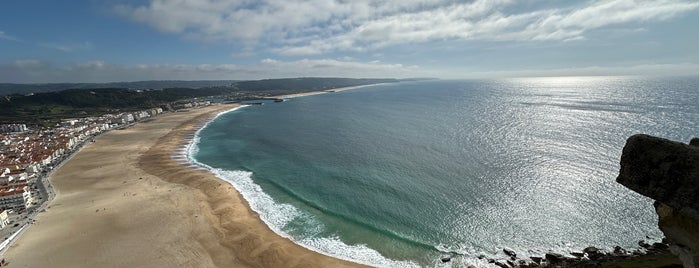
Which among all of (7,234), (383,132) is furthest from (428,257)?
(383,132)

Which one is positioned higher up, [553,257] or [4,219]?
[4,219]

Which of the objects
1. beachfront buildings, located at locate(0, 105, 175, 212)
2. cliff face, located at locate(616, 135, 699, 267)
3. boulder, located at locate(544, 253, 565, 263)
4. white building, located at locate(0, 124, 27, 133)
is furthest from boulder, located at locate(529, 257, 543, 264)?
white building, located at locate(0, 124, 27, 133)

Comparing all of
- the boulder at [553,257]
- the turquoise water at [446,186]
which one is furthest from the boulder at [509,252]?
the boulder at [553,257]

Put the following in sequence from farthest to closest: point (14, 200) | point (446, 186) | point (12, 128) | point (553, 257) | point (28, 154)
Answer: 1. point (12, 128)
2. point (28, 154)
3. point (446, 186)
4. point (14, 200)
5. point (553, 257)

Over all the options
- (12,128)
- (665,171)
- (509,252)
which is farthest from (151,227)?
(12,128)

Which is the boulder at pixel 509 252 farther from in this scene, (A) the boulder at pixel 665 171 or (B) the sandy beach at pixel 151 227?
(A) the boulder at pixel 665 171

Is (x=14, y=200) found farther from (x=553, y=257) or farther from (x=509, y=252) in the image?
(x=553, y=257)

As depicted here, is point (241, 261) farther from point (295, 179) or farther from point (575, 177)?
point (575, 177)
